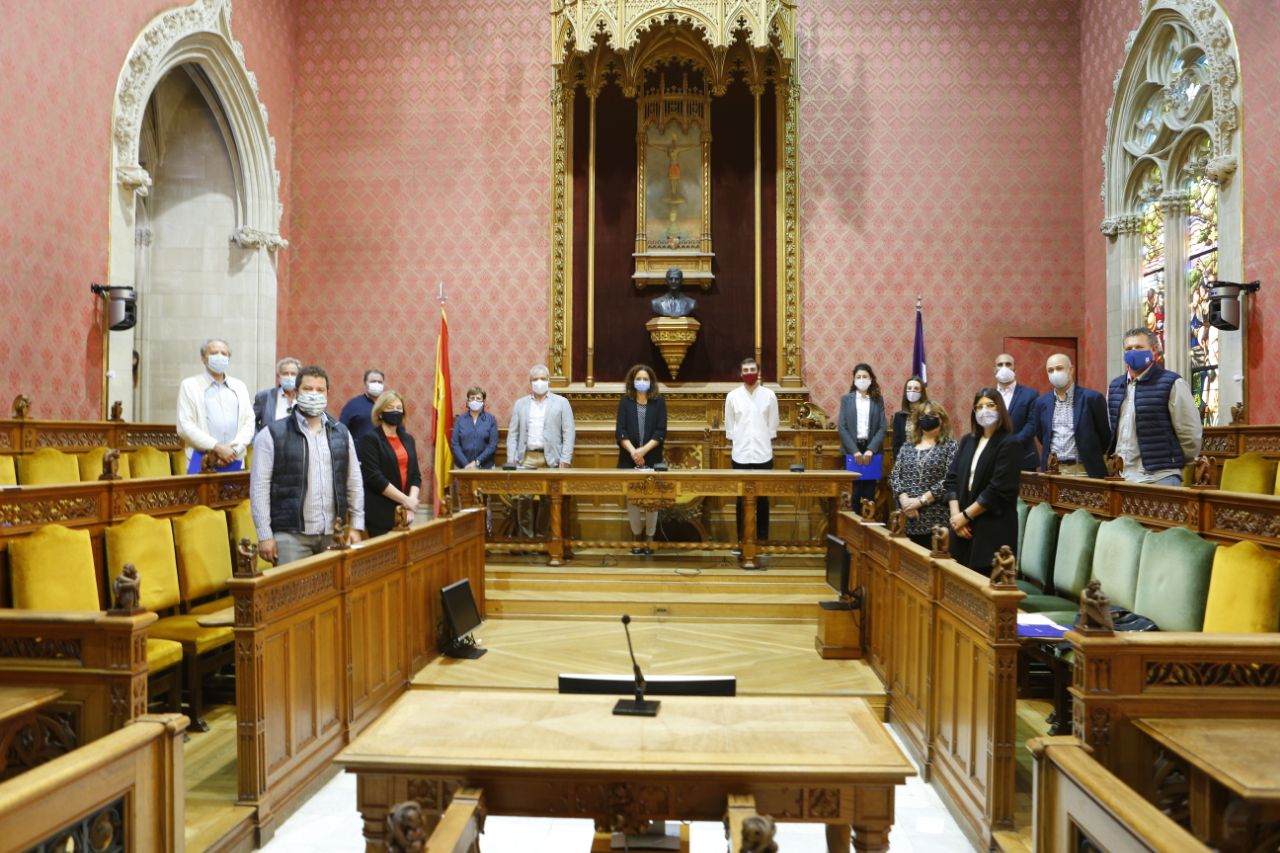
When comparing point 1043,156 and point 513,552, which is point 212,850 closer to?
point 513,552

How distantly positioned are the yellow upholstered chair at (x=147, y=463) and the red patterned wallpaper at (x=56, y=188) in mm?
701

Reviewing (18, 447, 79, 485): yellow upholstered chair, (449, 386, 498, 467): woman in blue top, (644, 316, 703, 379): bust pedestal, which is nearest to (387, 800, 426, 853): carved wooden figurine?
(18, 447, 79, 485): yellow upholstered chair

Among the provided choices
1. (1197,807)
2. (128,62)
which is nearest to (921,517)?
(1197,807)

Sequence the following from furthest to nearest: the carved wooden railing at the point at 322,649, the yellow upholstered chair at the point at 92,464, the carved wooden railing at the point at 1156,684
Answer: the yellow upholstered chair at the point at 92,464 < the carved wooden railing at the point at 322,649 < the carved wooden railing at the point at 1156,684

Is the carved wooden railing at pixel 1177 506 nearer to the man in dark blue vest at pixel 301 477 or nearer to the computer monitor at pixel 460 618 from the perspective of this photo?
the computer monitor at pixel 460 618

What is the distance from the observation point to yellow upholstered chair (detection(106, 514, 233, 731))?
412cm

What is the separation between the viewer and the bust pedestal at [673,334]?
9.24 meters

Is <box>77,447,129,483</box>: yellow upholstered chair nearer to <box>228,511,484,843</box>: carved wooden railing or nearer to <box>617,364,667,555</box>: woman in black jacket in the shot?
<box>228,511,484,843</box>: carved wooden railing

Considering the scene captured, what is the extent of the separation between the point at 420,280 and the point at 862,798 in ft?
28.3

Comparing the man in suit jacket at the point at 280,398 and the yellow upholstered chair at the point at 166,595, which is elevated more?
the man in suit jacket at the point at 280,398

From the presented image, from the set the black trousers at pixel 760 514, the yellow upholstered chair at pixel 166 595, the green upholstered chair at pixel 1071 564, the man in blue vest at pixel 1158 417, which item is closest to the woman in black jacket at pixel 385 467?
the yellow upholstered chair at pixel 166 595

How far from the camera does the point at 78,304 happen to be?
7098mm

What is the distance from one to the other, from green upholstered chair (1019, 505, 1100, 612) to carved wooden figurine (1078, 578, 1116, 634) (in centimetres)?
239

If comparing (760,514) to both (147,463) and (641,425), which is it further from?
(147,463)
